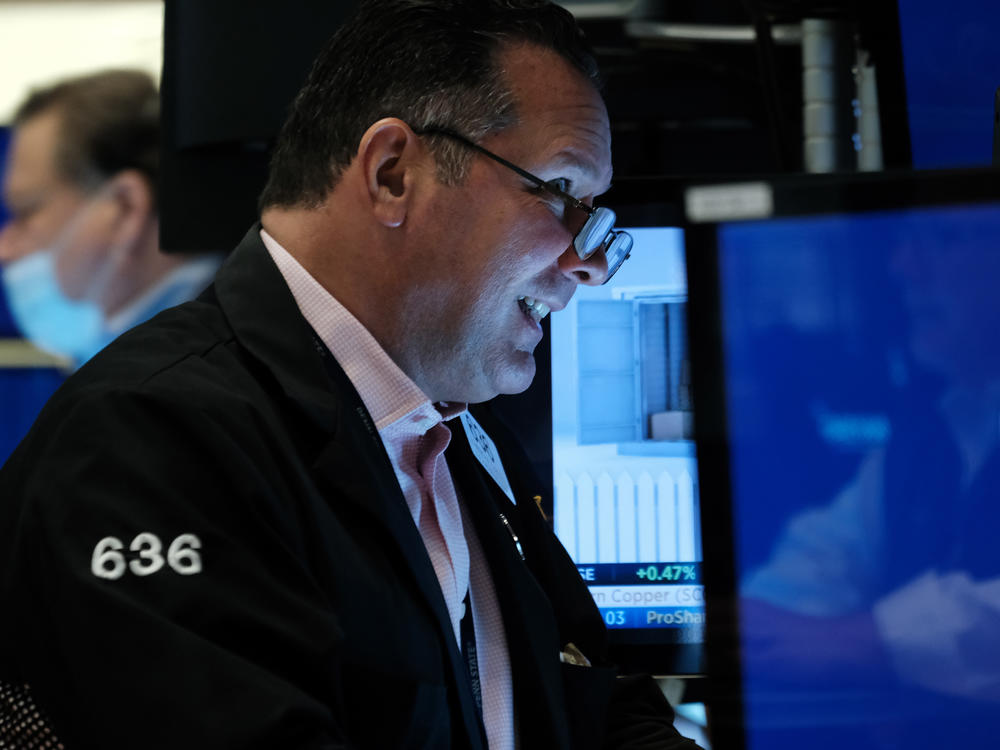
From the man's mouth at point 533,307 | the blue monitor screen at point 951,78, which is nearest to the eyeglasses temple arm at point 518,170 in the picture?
the man's mouth at point 533,307

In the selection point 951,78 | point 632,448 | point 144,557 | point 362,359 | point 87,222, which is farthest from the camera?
point 87,222

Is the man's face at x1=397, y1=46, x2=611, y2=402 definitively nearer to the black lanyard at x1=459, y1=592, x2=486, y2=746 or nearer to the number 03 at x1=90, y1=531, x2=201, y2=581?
the black lanyard at x1=459, y1=592, x2=486, y2=746

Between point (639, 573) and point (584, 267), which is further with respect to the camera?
point (639, 573)

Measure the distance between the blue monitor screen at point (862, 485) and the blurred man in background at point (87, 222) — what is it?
164cm

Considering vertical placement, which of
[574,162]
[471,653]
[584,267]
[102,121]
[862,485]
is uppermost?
[102,121]

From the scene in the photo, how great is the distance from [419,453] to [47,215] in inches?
62.3

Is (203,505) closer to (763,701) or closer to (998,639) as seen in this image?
(763,701)

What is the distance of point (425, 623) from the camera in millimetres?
946

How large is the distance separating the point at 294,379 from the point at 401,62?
1.21 feet

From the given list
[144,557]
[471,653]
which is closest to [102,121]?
[471,653]

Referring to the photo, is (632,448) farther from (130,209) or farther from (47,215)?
(47,215)

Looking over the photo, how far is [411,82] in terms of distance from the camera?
1139 mm

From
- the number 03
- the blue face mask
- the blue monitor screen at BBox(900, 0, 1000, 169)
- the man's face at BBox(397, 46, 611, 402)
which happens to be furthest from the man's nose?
the blue face mask

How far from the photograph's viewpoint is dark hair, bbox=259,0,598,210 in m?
1.14
